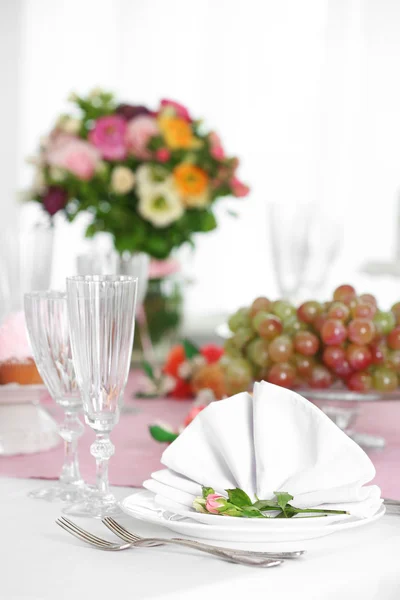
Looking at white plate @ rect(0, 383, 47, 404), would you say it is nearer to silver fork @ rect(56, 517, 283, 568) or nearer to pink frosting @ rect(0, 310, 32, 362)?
pink frosting @ rect(0, 310, 32, 362)

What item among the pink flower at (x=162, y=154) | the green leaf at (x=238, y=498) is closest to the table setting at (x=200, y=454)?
the green leaf at (x=238, y=498)

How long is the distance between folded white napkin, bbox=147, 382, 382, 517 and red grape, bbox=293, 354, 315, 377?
31 cm

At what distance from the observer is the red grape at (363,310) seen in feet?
3.84

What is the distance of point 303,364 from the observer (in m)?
1.17

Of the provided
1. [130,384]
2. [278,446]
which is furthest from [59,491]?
[130,384]

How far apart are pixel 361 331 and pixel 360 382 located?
68 millimetres

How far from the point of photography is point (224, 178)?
183cm

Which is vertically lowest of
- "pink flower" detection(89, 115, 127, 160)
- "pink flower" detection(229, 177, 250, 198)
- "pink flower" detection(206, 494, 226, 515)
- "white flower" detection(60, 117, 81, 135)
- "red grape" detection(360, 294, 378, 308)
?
"pink flower" detection(206, 494, 226, 515)

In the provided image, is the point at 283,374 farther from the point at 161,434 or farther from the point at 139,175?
the point at 139,175

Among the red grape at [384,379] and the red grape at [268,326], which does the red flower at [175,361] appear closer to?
the red grape at [268,326]

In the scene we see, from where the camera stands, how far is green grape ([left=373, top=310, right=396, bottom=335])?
1183 mm

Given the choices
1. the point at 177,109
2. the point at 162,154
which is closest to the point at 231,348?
the point at 162,154

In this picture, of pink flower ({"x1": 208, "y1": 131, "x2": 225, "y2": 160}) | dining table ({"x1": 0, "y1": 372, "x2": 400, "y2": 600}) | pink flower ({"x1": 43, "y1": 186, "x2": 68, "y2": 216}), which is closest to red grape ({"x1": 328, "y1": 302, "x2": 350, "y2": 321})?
dining table ({"x1": 0, "y1": 372, "x2": 400, "y2": 600})

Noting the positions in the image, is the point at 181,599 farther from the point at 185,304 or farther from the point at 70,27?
the point at 70,27
